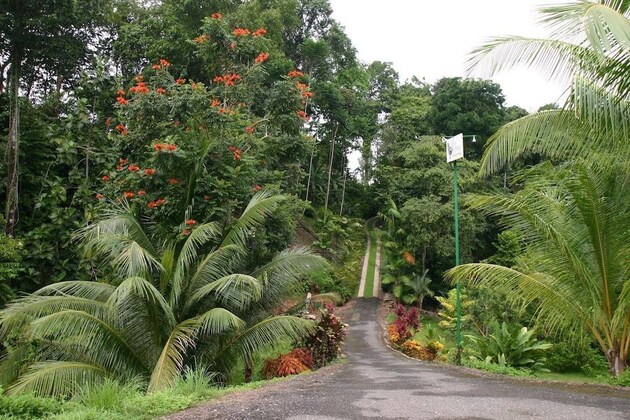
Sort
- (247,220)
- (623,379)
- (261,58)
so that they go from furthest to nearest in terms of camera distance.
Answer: (261,58)
(247,220)
(623,379)

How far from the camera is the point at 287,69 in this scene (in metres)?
24.6

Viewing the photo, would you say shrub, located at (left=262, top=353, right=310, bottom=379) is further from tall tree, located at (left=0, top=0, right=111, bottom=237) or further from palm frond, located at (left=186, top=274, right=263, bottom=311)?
tall tree, located at (left=0, top=0, right=111, bottom=237)

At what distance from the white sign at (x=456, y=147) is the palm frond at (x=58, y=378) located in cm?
810

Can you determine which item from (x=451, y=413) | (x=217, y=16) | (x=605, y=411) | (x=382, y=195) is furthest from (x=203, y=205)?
(x=382, y=195)

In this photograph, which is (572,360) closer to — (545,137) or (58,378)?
(545,137)

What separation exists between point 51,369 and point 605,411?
23.8 ft

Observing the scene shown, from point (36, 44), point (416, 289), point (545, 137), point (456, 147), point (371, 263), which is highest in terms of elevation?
point (36, 44)

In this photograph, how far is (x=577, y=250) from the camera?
7789 millimetres

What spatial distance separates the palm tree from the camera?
7.30 meters

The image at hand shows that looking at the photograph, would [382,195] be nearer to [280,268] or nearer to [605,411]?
[280,268]

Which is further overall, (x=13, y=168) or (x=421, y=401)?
(x=13, y=168)

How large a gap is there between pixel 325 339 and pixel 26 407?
7762 millimetres

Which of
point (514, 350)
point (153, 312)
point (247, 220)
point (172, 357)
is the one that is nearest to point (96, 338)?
point (153, 312)

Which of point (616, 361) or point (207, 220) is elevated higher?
point (207, 220)
